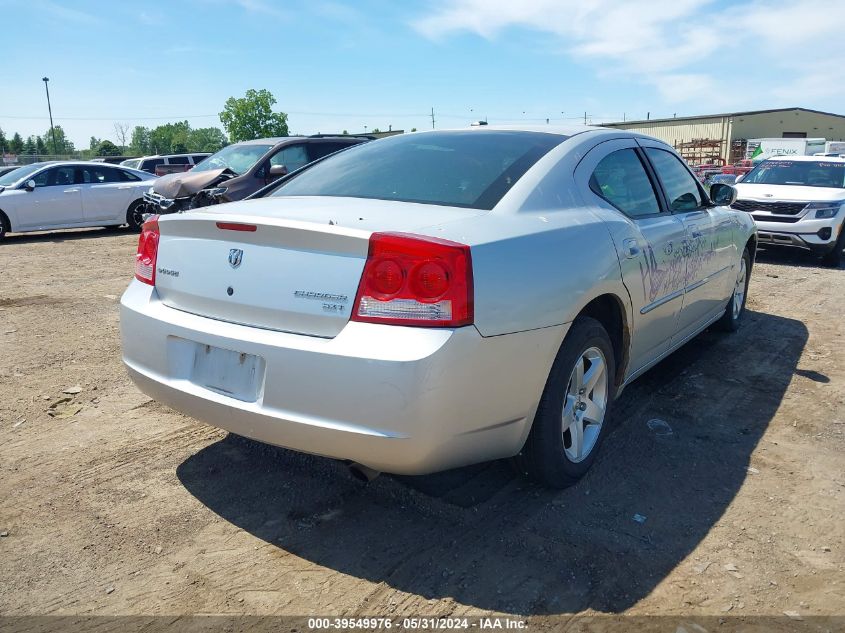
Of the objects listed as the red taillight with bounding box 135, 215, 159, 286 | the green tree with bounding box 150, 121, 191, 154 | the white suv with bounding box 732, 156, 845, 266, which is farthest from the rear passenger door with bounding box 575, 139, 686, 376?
the green tree with bounding box 150, 121, 191, 154

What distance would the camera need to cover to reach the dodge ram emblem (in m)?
2.75

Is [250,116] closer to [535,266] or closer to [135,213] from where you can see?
[135,213]

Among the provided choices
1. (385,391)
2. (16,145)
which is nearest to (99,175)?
(385,391)

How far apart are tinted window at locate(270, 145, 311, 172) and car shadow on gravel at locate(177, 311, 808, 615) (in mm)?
7897

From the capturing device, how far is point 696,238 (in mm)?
4359

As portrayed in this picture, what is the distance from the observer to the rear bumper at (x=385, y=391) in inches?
93.0

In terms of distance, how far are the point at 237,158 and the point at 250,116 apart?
47.2m

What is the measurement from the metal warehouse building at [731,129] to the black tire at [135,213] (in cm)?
4090

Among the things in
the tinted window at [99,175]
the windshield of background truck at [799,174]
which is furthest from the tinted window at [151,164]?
the windshield of background truck at [799,174]

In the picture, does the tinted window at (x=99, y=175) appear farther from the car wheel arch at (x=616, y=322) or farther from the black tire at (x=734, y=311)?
the car wheel arch at (x=616, y=322)

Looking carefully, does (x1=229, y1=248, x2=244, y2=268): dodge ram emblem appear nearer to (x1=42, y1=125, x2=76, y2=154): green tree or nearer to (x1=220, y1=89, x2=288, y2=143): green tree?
(x1=220, y1=89, x2=288, y2=143): green tree

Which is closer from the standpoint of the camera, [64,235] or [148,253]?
[148,253]

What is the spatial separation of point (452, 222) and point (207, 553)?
163cm

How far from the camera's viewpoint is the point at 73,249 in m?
11.7
